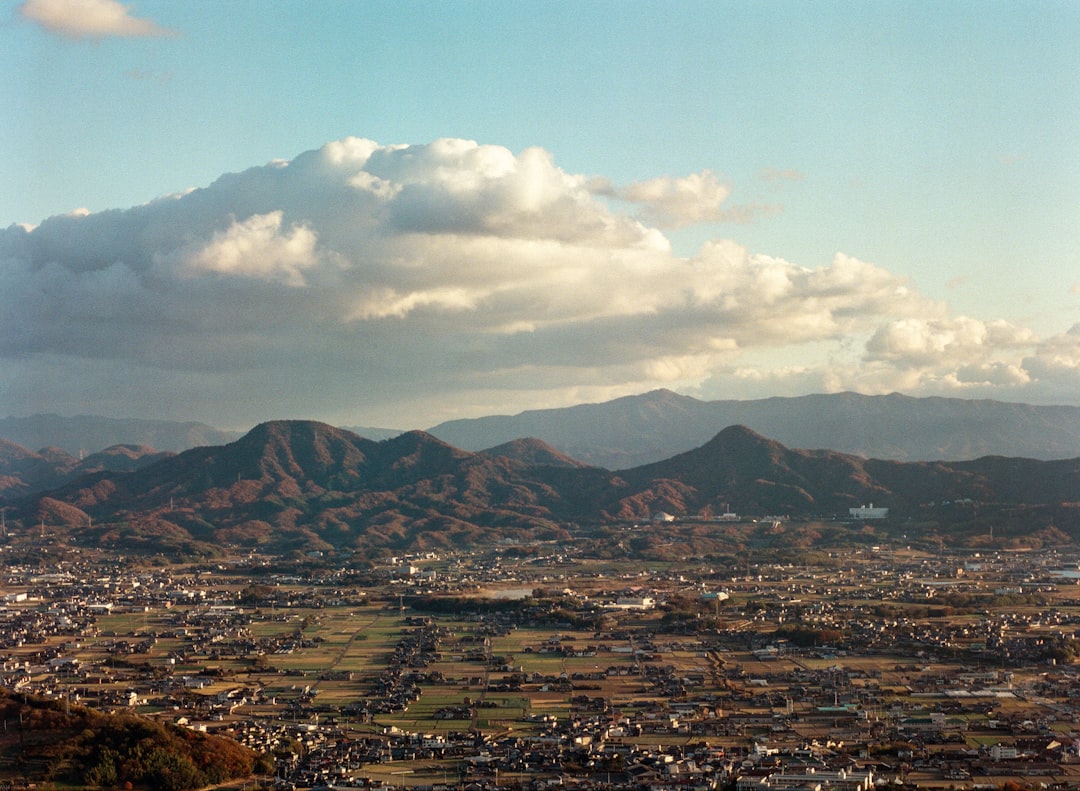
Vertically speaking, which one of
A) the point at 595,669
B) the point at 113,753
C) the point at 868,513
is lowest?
the point at 595,669

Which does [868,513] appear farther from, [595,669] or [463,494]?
[595,669]

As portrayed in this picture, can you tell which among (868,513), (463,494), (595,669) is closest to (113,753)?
(595,669)

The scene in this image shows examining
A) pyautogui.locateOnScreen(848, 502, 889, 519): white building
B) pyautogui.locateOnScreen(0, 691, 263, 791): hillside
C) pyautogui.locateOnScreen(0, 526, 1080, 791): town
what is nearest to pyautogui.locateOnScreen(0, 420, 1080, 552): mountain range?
pyautogui.locateOnScreen(848, 502, 889, 519): white building

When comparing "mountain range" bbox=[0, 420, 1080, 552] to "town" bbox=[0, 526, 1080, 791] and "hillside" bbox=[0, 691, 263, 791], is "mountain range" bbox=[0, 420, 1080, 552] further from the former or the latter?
"hillside" bbox=[0, 691, 263, 791]

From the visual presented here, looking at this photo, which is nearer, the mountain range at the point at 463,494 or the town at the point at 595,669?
the town at the point at 595,669

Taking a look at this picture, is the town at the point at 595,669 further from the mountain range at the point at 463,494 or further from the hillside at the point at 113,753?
the mountain range at the point at 463,494

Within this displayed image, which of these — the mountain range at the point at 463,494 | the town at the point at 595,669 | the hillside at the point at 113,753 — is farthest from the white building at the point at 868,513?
the hillside at the point at 113,753
